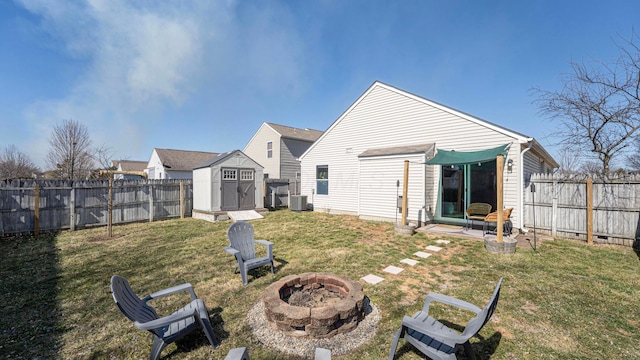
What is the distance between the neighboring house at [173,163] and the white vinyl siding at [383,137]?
597 inches

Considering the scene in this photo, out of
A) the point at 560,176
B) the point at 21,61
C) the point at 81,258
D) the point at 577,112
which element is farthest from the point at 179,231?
the point at 577,112

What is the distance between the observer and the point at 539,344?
2719mm

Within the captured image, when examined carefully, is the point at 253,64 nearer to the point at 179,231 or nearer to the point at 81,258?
the point at 179,231

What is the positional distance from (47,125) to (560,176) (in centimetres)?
2990

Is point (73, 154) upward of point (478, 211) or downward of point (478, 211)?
upward

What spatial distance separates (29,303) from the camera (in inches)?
146

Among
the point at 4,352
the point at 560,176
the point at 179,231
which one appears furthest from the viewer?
the point at 179,231

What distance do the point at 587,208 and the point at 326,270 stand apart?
8064mm

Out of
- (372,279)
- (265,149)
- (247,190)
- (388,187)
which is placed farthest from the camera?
(265,149)

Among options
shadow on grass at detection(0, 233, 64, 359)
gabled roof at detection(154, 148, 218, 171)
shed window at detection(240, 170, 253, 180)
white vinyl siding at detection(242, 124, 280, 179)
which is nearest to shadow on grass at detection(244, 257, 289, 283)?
shadow on grass at detection(0, 233, 64, 359)

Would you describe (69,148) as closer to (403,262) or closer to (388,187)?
(388,187)

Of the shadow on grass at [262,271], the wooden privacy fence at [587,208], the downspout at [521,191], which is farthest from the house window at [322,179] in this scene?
the wooden privacy fence at [587,208]

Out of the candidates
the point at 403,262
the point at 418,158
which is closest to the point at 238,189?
the point at 418,158

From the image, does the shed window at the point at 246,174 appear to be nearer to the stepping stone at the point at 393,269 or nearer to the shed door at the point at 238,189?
the shed door at the point at 238,189
